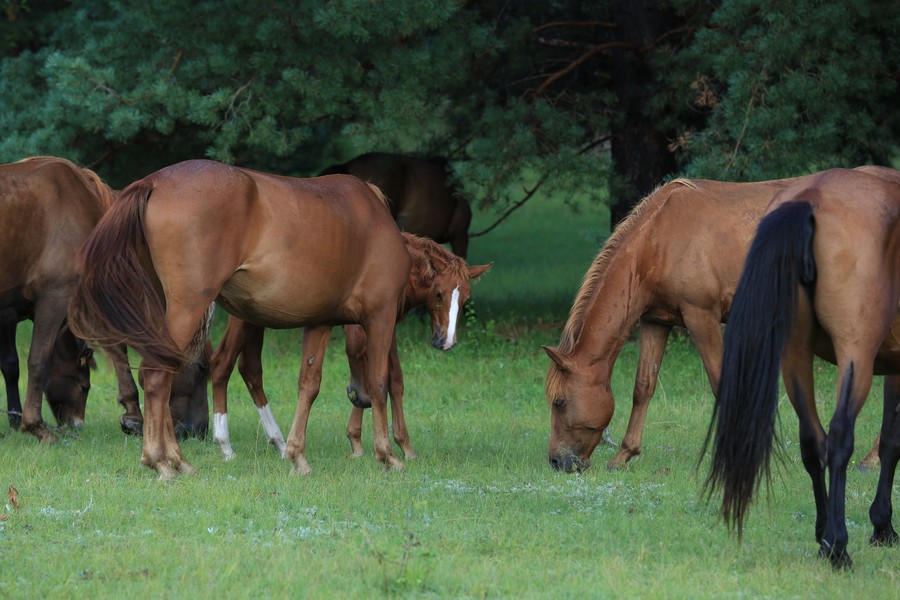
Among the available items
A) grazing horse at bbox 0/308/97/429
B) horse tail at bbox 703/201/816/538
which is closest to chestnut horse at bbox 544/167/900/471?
horse tail at bbox 703/201/816/538

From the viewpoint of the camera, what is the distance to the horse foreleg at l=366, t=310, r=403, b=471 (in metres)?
7.76

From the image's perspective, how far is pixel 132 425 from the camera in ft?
29.7

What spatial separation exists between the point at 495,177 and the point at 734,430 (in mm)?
7434

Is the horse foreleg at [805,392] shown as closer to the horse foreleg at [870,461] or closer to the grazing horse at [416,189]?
the horse foreleg at [870,461]

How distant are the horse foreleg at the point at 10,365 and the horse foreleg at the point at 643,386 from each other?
4.90 meters

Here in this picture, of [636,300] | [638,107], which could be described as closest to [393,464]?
[636,300]

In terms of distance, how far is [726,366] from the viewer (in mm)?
5191

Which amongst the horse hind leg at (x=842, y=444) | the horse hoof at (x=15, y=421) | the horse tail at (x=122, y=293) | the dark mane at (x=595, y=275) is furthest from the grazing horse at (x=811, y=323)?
the horse hoof at (x=15, y=421)

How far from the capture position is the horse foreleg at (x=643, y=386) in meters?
8.00

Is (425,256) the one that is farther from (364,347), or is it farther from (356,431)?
(356,431)

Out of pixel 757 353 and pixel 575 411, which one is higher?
pixel 757 353

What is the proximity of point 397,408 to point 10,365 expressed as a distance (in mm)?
3490

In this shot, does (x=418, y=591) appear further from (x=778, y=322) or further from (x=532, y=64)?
(x=532, y=64)

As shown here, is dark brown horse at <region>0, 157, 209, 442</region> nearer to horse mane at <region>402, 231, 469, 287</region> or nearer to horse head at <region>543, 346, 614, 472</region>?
horse mane at <region>402, 231, 469, 287</region>
